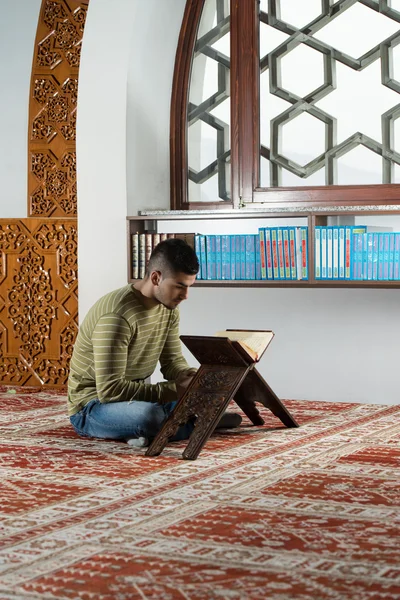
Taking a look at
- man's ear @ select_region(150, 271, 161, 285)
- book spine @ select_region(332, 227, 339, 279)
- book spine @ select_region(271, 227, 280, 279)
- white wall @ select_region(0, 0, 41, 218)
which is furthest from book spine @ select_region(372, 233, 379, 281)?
white wall @ select_region(0, 0, 41, 218)

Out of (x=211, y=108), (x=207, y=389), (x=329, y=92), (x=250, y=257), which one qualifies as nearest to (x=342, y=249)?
(x=250, y=257)

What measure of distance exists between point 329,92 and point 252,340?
224cm

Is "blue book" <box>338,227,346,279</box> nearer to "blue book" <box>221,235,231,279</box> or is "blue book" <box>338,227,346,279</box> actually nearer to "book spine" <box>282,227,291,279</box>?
"book spine" <box>282,227,291,279</box>

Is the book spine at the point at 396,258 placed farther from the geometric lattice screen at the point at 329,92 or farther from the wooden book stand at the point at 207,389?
the wooden book stand at the point at 207,389

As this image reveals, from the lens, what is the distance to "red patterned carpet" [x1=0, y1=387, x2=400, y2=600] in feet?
8.87

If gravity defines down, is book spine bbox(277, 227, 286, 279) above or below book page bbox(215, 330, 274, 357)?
above

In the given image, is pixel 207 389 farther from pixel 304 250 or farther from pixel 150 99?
pixel 150 99

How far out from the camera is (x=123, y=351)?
4492mm

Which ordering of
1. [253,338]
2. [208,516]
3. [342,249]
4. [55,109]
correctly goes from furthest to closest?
[55,109] → [342,249] → [253,338] → [208,516]

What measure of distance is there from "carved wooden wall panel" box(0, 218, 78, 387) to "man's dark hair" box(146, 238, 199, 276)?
2.25 metres

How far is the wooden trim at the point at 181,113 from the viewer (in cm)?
660

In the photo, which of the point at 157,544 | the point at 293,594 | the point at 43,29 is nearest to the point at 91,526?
the point at 157,544

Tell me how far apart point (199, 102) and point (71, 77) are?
0.91 m

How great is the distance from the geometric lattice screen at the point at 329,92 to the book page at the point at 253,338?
1.76m
